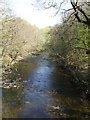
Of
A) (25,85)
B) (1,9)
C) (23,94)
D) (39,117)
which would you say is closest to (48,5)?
(39,117)

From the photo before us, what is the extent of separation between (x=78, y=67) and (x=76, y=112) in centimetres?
1591

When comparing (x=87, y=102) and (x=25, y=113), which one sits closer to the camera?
(x=25, y=113)

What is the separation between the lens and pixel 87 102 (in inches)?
656

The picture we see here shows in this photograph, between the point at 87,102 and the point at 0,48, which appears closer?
the point at 87,102

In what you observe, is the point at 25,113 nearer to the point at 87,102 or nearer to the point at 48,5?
the point at 87,102

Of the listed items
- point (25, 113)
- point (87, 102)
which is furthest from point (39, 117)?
point (87, 102)

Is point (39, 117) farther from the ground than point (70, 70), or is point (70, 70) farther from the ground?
point (39, 117)

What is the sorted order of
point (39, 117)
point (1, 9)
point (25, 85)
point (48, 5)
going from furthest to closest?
point (1, 9)
point (25, 85)
point (39, 117)
point (48, 5)

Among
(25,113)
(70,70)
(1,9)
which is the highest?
(1,9)

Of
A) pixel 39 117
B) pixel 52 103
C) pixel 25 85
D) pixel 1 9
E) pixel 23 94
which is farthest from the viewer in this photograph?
pixel 1 9

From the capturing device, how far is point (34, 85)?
22266 mm

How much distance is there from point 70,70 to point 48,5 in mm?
20808

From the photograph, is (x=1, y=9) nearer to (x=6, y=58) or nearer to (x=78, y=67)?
(x=6, y=58)

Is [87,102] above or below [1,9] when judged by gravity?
below
